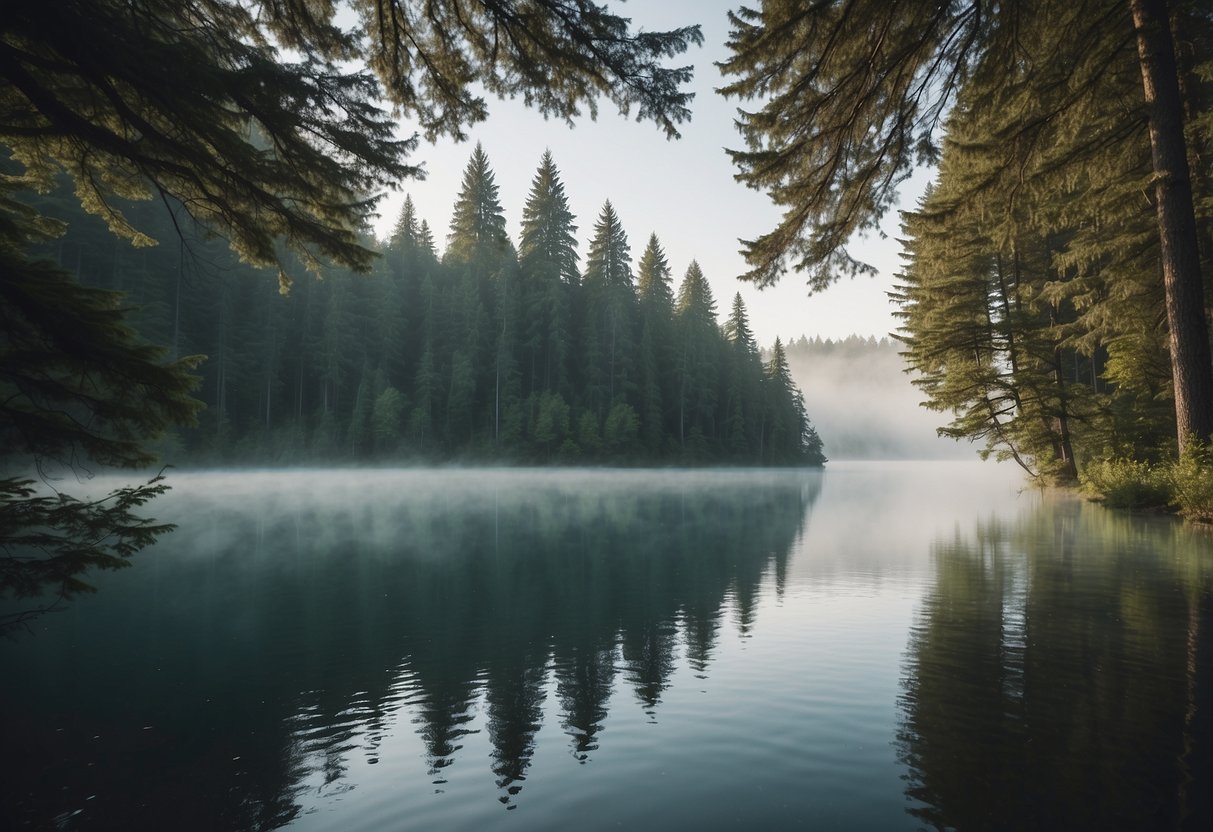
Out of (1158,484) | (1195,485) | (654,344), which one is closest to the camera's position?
(1195,485)

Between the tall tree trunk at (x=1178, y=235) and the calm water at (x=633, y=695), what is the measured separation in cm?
284

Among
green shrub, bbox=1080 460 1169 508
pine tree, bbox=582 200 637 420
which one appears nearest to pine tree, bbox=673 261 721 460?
pine tree, bbox=582 200 637 420

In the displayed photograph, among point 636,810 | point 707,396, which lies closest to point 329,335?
point 707,396

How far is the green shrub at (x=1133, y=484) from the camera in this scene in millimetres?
15891

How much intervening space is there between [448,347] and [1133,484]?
176 feet

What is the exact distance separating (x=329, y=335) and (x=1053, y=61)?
56116 mm

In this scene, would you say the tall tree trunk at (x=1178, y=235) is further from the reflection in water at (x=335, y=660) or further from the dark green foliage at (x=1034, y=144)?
the reflection in water at (x=335, y=660)

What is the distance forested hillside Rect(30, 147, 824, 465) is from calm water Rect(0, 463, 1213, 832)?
43.6m

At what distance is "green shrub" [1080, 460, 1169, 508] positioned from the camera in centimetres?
1589

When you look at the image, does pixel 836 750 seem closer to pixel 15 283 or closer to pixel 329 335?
pixel 15 283

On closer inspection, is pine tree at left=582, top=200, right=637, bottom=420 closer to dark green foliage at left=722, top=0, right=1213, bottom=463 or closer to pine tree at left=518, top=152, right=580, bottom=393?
pine tree at left=518, top=152, right=580, bottom=393

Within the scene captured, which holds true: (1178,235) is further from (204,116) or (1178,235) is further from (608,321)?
(608,321)

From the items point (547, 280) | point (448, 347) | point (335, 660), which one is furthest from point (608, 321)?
point (335, 660)

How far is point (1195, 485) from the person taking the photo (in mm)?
11992
